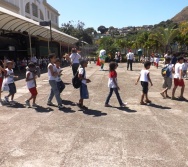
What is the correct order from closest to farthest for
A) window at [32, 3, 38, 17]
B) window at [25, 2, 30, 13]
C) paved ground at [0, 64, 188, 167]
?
paved ground at [0, 64, 188, 167] → window at [25, 2, 30, 13] → window at [32, 3, 38, 17]

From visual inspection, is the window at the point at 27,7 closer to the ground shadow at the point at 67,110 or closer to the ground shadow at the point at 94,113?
the ground shadow at the point at 67,110

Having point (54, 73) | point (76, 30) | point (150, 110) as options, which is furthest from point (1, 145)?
point (76, 30)

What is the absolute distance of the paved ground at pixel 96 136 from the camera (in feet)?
13.3

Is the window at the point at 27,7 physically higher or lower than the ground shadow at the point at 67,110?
higher

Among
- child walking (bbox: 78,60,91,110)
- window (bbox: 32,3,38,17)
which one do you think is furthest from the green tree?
child walking (bbox: 78,60,91,110)

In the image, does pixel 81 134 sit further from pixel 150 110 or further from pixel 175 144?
pixel 150 110

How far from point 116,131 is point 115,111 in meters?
1.62

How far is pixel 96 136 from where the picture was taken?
5.07 metres

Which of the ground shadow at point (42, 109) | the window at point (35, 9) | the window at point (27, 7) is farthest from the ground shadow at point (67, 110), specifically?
the window at point (35, 9)

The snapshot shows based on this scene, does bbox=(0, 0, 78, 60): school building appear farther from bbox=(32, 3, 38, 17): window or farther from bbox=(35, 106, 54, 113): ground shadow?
bbox=(32, 3, 38, 17): window

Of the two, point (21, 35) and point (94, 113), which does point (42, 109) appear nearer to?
point (94, 113)

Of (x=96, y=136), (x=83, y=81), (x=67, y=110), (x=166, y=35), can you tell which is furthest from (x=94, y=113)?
(x=166, y=35)

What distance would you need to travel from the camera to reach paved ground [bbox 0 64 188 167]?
13.3ft

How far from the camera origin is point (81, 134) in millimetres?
5188
